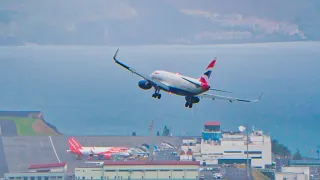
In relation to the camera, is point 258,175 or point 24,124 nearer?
point 258,175

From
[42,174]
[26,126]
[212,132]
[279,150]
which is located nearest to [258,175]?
[42,174]

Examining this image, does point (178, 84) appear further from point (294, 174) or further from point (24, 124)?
point (24, 124)

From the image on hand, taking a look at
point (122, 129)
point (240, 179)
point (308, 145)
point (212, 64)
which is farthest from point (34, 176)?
point (122, 129)

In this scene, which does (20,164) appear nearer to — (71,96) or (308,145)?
(308,145)

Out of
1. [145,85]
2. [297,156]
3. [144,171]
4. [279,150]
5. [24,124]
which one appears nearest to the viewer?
[145,85]

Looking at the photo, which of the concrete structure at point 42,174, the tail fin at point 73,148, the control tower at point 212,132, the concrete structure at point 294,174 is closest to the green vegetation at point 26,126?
the tail fin at point 73,148

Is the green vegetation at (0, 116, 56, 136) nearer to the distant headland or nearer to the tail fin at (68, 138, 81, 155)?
the distant headland
